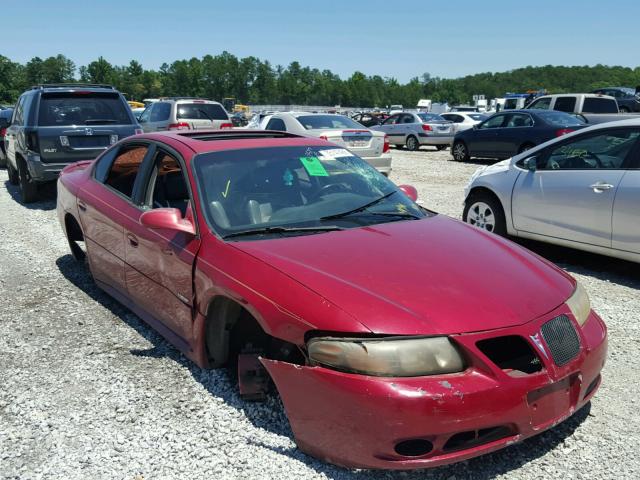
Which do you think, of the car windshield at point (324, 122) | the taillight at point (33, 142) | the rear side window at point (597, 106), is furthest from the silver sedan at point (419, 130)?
the taillight at point (33, 142)

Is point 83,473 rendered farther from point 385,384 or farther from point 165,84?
point 165,84

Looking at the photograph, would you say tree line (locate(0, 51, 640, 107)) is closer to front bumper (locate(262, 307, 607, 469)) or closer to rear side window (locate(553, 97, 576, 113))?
rear side window (locate(553, 97, 576, 113))

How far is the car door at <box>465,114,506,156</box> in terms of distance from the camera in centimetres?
1611

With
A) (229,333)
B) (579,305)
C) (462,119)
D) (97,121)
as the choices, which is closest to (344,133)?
(97,121)

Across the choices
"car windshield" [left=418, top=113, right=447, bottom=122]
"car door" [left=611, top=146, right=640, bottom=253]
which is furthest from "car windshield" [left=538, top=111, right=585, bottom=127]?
"car door" [left=611, top=146, right=640, bottom=253]

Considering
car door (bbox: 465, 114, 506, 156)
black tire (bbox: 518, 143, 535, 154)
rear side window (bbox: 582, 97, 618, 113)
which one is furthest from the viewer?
rear side window (bbox: 582, 97, 618, 113)

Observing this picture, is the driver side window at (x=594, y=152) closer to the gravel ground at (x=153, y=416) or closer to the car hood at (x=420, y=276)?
the gravel ground at (x=153, y=416)

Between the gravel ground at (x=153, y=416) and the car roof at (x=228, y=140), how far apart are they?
1405 mm

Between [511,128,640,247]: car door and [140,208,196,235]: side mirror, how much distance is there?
13.4ft

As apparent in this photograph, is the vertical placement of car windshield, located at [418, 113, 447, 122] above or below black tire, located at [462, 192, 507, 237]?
below

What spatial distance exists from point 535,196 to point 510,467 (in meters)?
4.12

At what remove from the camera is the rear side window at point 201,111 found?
1404 centimetres

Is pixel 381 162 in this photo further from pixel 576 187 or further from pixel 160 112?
pixel 576 187

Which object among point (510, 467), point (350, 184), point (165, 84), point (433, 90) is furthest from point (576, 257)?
point (433, 90)
